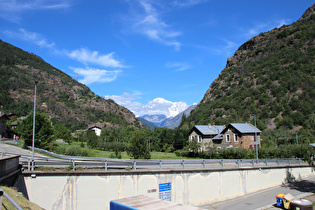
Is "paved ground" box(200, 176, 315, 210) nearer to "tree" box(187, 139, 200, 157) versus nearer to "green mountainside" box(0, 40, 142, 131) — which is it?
"tree" box(187, 139, 200, 157)

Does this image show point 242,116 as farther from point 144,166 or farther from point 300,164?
point 144,166

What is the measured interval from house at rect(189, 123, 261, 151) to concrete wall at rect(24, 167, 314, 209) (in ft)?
84.7

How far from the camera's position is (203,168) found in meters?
23.1

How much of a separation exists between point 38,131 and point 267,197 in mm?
37261

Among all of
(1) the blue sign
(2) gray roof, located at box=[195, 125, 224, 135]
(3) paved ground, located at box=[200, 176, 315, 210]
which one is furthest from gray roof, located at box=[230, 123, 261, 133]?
(1) the blue sign

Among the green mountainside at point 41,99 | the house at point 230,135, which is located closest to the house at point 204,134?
the house at point 230,135

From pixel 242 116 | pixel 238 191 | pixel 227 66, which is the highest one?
pixel 227 66

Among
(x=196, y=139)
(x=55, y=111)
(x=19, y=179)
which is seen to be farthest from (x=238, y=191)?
(x=55, y=111)

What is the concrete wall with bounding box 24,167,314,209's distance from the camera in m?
15.9

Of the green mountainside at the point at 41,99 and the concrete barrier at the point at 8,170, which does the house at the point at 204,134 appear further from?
the green mountainside at the point at 41,99

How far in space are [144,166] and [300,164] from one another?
29714mm

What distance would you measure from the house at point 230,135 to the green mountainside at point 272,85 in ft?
73.1

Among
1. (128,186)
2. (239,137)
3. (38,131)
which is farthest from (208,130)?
(128,186)

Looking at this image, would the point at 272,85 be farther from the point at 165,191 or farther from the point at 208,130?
the point at 165,191
